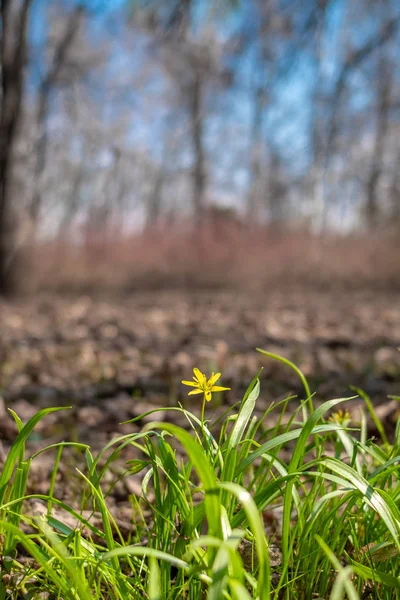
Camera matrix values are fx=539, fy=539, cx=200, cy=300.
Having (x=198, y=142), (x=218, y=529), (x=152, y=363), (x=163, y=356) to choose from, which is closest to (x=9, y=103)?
(x=163, y=356)

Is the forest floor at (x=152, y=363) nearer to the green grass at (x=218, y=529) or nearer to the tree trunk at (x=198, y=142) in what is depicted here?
the green grass at (x=218, y=529)

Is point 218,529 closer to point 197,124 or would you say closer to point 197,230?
point 197,230

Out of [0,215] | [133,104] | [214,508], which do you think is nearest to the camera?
[214,508]

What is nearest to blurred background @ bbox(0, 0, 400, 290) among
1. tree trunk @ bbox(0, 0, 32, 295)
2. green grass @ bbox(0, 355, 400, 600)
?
tree trunk @ bbox(0, 0, 32, 295)

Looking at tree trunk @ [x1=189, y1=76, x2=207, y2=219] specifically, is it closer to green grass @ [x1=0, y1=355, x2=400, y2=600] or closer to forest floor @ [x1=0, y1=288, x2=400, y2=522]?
forest floor @ [x1=0, y1=288, x2=400, y2=522]

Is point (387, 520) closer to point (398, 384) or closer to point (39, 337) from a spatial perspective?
point (398, 384)

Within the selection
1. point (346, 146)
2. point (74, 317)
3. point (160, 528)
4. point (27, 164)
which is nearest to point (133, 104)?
point (346, 146)
